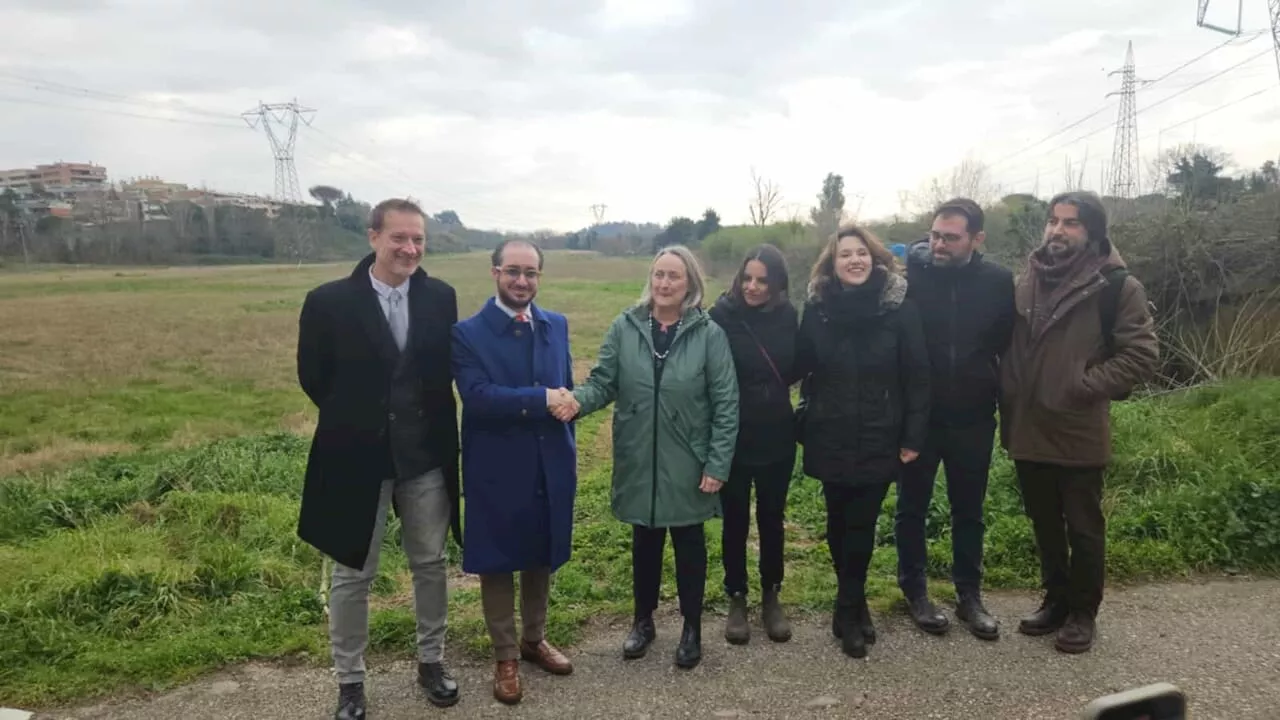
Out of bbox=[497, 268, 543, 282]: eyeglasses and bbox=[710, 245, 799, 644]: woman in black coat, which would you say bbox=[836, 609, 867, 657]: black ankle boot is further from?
bbox=[497, 268, 543, 282]: eyeglasses

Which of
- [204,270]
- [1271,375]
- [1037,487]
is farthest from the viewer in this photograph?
[204,270]

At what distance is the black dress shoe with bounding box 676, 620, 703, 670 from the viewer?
3.90m

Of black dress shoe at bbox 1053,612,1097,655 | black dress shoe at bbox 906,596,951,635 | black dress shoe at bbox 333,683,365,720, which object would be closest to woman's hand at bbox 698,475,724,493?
black dress shoe at bbox 906,596,951,635

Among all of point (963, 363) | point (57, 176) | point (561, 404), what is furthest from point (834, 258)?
point (57, 176)

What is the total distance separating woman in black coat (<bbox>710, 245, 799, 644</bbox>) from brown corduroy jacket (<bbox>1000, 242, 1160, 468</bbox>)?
3.89 ft

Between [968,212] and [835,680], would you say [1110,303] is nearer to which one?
[968,212]

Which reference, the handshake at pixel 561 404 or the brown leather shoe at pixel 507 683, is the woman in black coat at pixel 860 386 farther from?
the brown leather shoe at pixel 507 683

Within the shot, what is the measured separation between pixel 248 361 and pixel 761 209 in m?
29.5

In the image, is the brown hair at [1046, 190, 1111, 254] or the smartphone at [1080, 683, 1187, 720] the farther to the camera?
the brown hair at [1046, 190, 1111, 254]

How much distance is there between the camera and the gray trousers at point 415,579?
3.51 metres

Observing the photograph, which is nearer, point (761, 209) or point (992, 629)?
point (992, 629)

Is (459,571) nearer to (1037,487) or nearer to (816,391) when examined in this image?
(816,391)

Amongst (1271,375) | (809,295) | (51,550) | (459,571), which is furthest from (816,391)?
(1271,375)

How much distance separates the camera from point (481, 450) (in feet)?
12.2
